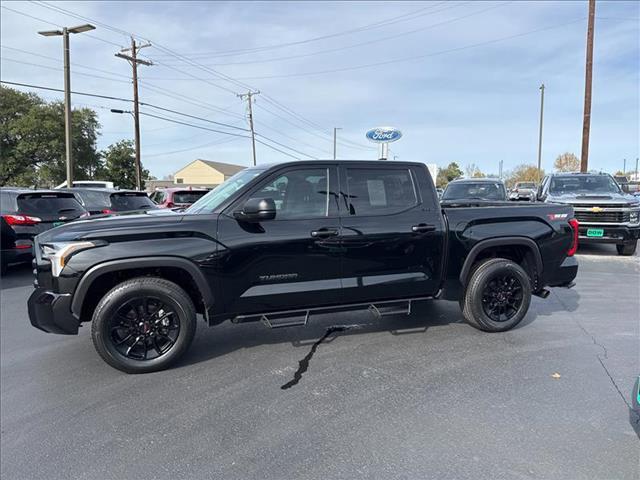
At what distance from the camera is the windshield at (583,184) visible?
11.1 m

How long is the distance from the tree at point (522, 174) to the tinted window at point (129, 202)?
251 ft

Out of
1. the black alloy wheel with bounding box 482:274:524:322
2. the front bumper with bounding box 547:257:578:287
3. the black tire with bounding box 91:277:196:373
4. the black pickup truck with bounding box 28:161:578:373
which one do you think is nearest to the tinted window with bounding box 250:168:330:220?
the black pickup truck with bounding box 28:161:578:373

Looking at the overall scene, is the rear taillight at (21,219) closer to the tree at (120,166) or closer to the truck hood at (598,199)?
the truck hood at (598,199)

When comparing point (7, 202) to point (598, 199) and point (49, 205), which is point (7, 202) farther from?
point (598, 199)

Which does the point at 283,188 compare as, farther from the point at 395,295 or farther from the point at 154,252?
the point at 395,295

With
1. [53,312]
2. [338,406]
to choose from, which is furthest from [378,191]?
[53,312]

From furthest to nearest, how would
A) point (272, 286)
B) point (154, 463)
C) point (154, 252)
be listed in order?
point (272, 286), point (154, 252), point (154, 463)

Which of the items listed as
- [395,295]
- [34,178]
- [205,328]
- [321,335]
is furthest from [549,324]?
[34,178]

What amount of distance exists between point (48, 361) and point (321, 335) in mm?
2748

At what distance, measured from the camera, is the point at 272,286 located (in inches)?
162

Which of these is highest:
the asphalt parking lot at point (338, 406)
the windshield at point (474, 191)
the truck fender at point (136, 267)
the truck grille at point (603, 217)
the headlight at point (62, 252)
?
the windshield at point (474, 191)

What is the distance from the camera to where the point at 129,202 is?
1113 centimetres

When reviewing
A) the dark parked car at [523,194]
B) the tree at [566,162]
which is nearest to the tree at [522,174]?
the tree at [566,162]

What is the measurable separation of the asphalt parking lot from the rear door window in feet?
11.7
